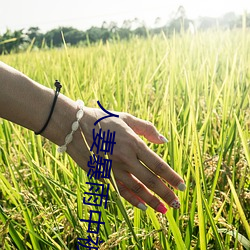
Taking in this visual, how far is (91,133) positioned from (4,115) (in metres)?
0.19

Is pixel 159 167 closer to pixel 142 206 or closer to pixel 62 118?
pixel 142 206

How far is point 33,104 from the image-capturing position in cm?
83

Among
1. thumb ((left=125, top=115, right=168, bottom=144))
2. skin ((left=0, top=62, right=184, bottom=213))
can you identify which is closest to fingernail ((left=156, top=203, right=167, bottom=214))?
skin ((left=0, top=62, right=184, bottom=213))

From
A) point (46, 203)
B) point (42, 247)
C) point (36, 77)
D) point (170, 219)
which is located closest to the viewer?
point (170, 219)

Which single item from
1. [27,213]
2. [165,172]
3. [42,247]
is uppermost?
[165,172]

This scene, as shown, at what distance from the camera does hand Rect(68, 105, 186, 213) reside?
30.1 inches

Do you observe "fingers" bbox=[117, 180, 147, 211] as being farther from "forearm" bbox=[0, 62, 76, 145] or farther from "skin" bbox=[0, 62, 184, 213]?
"forearm" bbox=[0, 62, 76, 145]

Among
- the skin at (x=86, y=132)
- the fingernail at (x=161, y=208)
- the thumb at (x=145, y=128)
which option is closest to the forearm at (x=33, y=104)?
the skin at (x=86, y=132)

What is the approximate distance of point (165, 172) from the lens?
2.49ft

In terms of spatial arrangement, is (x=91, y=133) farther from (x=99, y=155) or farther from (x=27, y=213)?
(x=27, y=213)

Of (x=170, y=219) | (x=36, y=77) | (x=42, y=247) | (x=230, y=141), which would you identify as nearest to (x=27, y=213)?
(x=42, y=247)

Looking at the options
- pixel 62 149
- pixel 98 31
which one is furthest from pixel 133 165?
pixel 98 31

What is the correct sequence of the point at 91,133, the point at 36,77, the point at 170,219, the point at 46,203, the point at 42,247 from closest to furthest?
the point at 170,219 < the point at 91,133 < the point at 42,247 < the point at 46,203 < the point at 36,77

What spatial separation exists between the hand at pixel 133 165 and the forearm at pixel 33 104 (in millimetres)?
35
